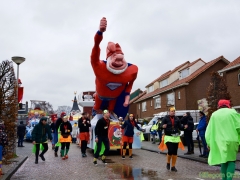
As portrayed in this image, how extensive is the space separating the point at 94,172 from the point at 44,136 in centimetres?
350

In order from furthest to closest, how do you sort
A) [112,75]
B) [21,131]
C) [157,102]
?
[157,102] < [21,131] < [112,75]

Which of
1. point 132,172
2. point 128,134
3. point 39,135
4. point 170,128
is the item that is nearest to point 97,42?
point 128,134

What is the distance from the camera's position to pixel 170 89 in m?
35.8

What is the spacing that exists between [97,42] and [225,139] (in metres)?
7.62

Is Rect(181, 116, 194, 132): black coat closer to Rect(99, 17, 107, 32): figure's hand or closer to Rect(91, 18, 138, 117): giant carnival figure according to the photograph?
Rect(91, 18, 138, 117): giant carnival figure

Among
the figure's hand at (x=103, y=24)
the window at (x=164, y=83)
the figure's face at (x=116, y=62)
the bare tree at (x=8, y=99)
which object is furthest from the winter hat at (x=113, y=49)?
the window at (x=164, y=83)

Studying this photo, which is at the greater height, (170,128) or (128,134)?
(170,128)

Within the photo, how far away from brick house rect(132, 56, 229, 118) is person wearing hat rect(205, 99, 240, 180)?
2714cm

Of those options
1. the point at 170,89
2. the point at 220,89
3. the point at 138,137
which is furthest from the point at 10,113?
the point at 170,89

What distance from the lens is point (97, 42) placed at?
1217 centimetres

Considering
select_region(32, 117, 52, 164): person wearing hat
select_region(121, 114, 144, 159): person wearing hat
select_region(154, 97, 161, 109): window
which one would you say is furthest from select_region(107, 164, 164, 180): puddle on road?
select_region(154, 97, 161, 109): window

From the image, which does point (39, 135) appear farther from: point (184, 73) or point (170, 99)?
point (184, 73)

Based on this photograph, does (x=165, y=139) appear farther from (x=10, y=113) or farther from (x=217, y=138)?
(x=10, y=113)

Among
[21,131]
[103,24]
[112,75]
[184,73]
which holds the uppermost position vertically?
[184,73]
